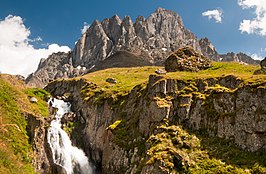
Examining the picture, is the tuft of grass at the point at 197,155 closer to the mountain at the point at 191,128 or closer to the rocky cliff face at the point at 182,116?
the mountain at the point at 191,128

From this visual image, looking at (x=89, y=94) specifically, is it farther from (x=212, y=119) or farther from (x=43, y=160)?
(x=212, y=119)

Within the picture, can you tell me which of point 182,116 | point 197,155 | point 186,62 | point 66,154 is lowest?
point 66,154

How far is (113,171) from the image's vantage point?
48.6 metres

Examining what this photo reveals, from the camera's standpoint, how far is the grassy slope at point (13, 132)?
40625mm

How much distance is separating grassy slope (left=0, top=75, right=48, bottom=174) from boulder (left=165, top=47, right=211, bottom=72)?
31260 millimetres

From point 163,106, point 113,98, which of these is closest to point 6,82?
point 113,98

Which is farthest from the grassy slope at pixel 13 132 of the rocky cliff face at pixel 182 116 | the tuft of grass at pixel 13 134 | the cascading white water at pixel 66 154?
the rocky cliff face at pixel 182 116

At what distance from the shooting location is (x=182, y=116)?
43.9 metres

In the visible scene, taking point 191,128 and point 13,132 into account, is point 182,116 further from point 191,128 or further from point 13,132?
point 13,132

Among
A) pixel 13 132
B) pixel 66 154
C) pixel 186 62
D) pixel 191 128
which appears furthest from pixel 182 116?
pixel 13 132

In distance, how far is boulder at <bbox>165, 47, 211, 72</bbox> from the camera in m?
Answer: 62.7

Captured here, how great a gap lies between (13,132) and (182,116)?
26869mm

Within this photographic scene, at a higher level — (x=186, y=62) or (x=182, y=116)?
(x=186, y=62)

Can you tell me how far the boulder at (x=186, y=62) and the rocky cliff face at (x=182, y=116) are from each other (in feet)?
31.2
